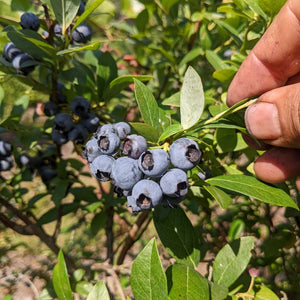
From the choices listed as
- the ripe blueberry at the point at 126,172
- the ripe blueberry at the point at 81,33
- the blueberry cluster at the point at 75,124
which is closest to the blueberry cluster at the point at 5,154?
the blueberry cluster at the point at 75,124

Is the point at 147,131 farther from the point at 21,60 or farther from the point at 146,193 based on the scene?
the point at 21,60

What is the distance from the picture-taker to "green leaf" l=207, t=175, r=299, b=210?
70 cm

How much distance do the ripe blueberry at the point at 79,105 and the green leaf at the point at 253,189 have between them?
1.88 ft

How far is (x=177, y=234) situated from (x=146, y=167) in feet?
1.20

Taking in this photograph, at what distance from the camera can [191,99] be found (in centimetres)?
74

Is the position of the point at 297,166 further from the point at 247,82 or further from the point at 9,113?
the point at 9,113

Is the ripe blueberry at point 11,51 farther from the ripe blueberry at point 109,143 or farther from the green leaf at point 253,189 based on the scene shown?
the green leaf at point 253,189

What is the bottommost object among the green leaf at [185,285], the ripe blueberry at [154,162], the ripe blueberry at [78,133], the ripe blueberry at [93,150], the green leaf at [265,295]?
the green leaf at [265,295]

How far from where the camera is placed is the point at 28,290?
88.0 inches

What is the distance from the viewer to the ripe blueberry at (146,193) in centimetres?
69

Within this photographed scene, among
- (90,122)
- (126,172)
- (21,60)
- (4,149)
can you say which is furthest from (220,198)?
(4,149)

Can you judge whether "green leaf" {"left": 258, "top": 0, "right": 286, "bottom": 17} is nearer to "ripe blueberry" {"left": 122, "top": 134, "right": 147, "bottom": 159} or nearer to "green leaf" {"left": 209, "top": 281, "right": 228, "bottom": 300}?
"ripe blueberry" {"left": 122, "top": 134, "right": 147, "bottom": 159}

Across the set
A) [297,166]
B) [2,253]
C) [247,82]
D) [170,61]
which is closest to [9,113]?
[170,61]

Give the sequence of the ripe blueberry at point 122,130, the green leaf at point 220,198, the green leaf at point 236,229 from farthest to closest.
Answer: the green leaf at point 236,229
the ripe blueberry at point 122,130
the green leaf at point 220,198
